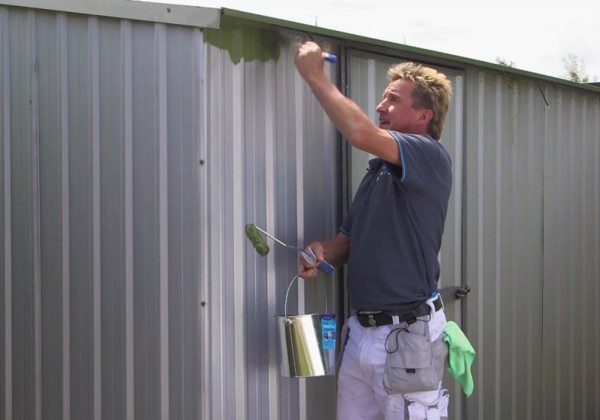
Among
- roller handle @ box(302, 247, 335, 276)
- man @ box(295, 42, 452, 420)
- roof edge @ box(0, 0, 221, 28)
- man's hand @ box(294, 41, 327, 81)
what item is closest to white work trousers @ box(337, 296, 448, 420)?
man @ box(295, 42, 452, 420)

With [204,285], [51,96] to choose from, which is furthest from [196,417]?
[51,96]

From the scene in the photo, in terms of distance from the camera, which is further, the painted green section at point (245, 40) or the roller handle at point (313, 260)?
the roller handle at point (313, 260)

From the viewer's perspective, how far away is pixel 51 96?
9.49 feet

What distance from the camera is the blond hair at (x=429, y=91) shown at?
318cm

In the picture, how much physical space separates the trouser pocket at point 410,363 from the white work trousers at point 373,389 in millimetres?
38

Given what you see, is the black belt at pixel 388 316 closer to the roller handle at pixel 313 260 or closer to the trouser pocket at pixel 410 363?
the trouser pocket at pixel 410 363

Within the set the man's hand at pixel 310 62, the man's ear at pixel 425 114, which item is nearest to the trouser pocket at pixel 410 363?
the man's ear at pixel 425 114

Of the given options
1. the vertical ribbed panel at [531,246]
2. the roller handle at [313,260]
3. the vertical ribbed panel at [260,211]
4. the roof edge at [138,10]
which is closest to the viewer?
the roof edge at [138,10]

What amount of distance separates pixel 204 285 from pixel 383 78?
4.77ft

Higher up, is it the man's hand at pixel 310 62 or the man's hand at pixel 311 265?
the man's hand at pixel 310 62

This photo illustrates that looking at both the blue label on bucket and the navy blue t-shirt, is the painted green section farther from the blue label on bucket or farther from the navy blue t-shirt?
the blue label on bucket

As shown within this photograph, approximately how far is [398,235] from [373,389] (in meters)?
0.65

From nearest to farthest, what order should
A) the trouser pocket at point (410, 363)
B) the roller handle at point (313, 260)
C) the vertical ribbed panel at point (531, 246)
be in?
1. the trouser pocket at point (410, 363)
2. the roller handle at point (313, 260)
3. the vertical ribbed panel at point (531, 246)

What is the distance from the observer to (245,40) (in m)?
3.15
